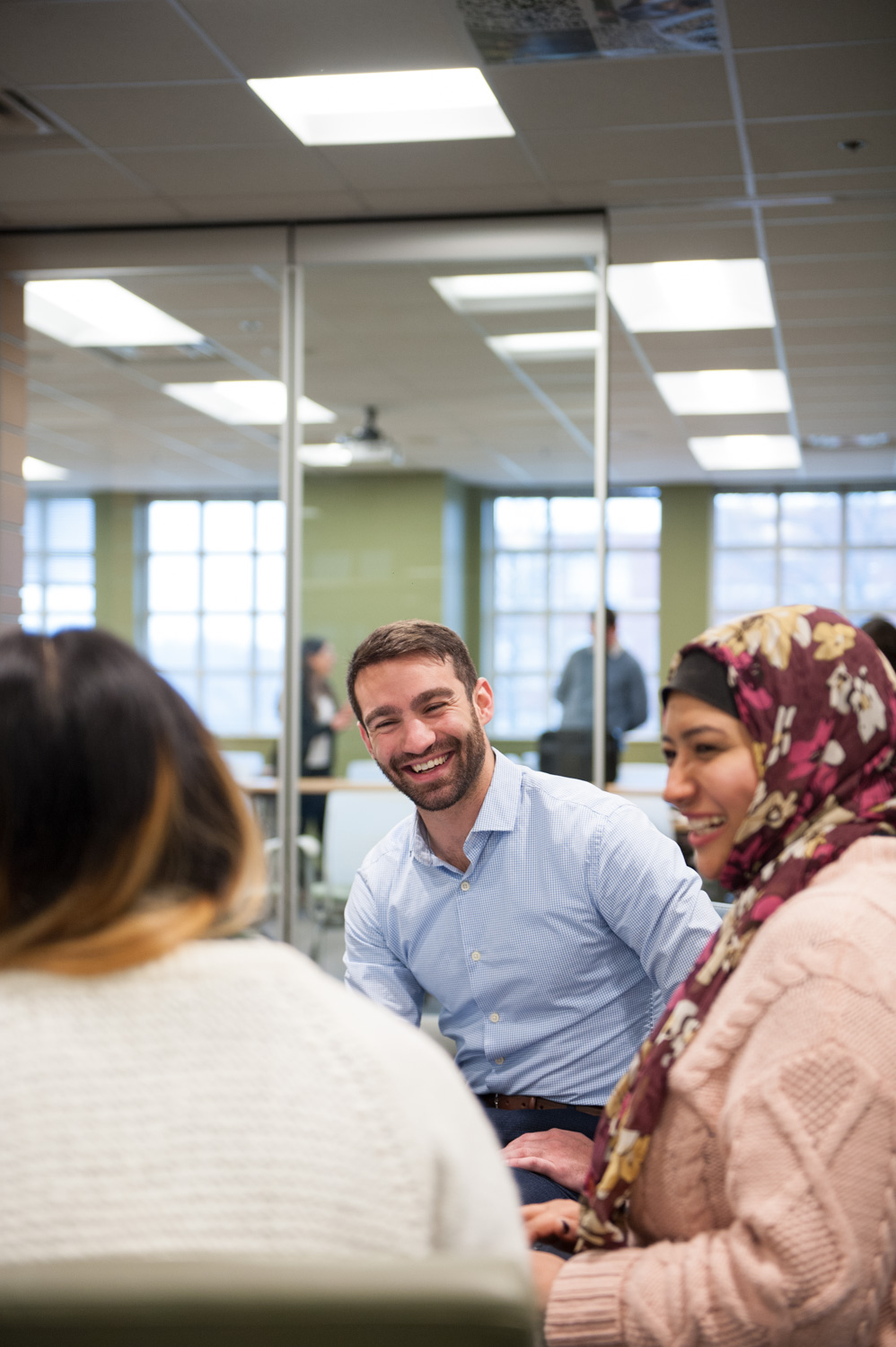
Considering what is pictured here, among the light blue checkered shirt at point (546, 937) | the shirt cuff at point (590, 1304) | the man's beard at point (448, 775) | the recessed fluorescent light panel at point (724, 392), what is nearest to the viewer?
the shirt cuff at point (590, 1304)

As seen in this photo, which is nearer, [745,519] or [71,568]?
[71,568]

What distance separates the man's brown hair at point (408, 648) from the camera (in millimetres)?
2174

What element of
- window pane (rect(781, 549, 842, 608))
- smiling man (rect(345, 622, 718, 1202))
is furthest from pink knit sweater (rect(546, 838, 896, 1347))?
window pane (rect(781, 549, 842, 608))

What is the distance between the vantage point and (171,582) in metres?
4.85

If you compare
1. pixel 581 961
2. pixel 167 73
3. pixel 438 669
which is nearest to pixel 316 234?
pixel 167 73

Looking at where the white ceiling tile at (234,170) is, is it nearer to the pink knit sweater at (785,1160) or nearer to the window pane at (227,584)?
the window pane at (227,584)

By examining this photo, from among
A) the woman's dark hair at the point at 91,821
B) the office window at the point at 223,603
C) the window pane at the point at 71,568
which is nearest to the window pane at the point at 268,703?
the office window at the point at 223,603

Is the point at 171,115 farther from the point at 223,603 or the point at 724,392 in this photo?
the point at 724,392

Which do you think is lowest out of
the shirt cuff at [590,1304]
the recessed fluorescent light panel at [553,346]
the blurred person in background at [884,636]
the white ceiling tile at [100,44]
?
the shirt cuff at [590,1304]

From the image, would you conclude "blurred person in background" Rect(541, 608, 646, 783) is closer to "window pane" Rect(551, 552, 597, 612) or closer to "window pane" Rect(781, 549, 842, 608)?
"window pane" Rect(551, 552, 597, 612)

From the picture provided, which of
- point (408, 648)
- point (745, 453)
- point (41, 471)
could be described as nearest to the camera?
point (408, 648)

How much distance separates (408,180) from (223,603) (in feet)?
5.24

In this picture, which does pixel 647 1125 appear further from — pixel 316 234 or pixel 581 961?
pixel 316 234

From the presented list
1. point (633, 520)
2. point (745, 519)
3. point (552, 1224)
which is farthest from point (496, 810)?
point (745, 519)
